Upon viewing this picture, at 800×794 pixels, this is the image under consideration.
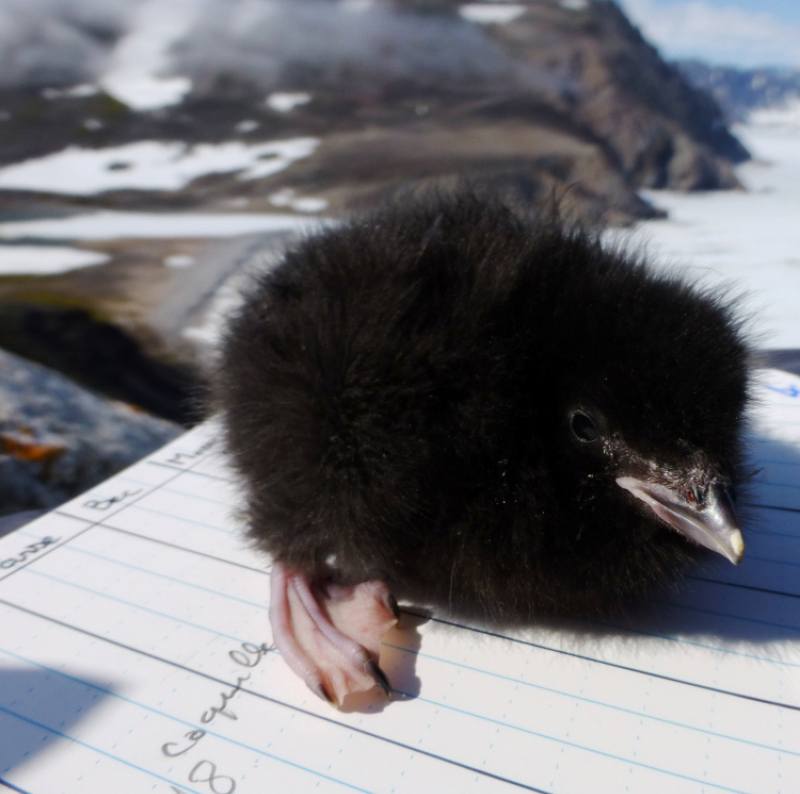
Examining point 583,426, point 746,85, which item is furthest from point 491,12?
point 746,85

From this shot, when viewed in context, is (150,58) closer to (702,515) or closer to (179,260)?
(179,260)

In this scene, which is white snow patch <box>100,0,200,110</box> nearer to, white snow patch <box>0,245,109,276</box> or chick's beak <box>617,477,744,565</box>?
white snow patch <box>0,245,109,276</box>

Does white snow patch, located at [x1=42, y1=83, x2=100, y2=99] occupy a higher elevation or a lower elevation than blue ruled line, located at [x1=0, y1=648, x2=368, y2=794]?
higher

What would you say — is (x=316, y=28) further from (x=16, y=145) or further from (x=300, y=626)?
(x=300, y=626)

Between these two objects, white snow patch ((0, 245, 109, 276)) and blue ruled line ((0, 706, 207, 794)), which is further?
white snow patch ((0, 245, 109, 276))

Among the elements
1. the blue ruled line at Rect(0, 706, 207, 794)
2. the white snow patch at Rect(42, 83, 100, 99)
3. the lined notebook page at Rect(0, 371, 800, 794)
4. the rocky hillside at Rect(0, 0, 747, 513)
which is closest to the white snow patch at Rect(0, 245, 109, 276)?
the rocky hillside at Rect(0, 0, 747, 513)

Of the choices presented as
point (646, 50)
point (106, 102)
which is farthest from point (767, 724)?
point (646, 50)

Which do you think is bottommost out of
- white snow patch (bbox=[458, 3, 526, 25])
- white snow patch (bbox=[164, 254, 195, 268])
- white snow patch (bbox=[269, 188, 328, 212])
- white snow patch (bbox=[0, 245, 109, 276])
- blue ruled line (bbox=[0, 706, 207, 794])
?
blue ruled line (bbox=[0, 706, 207, 794])

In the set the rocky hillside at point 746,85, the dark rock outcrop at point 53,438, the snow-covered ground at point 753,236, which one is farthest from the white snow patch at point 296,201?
the rocky hillside at point 746,85
